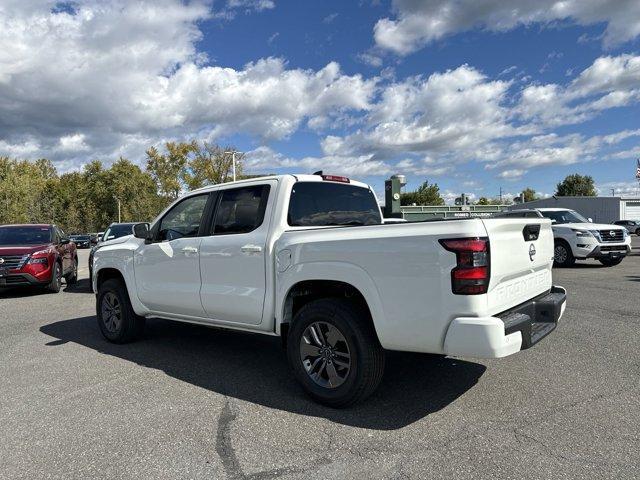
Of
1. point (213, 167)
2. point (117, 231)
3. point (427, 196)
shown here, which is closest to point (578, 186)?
point (427, 196)

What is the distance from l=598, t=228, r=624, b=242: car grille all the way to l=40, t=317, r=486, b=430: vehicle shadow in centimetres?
1082

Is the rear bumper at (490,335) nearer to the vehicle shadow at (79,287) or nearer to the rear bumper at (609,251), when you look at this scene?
the vehicle shadow at (79,287)

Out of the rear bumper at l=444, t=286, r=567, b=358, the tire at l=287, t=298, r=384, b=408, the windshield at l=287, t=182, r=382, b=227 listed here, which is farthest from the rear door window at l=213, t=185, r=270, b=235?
the rear bumper at l=444, t=286, r=567, b=358

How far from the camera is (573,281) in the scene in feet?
35.9

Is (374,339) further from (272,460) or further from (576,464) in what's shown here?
(576,464)

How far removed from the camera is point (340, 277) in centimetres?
376

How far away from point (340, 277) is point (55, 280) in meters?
9.80

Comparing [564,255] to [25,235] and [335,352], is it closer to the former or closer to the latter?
[335,352]

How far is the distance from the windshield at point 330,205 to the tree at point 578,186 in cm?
9559

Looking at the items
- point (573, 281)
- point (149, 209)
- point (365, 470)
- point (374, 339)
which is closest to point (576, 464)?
point (365, 470)

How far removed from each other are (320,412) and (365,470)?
36.2 inches

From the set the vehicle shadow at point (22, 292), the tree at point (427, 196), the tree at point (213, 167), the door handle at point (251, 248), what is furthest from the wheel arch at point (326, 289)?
the tree at point (427, 196)

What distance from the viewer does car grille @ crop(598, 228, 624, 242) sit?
1369 cm

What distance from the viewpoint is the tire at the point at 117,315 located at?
5988mm
